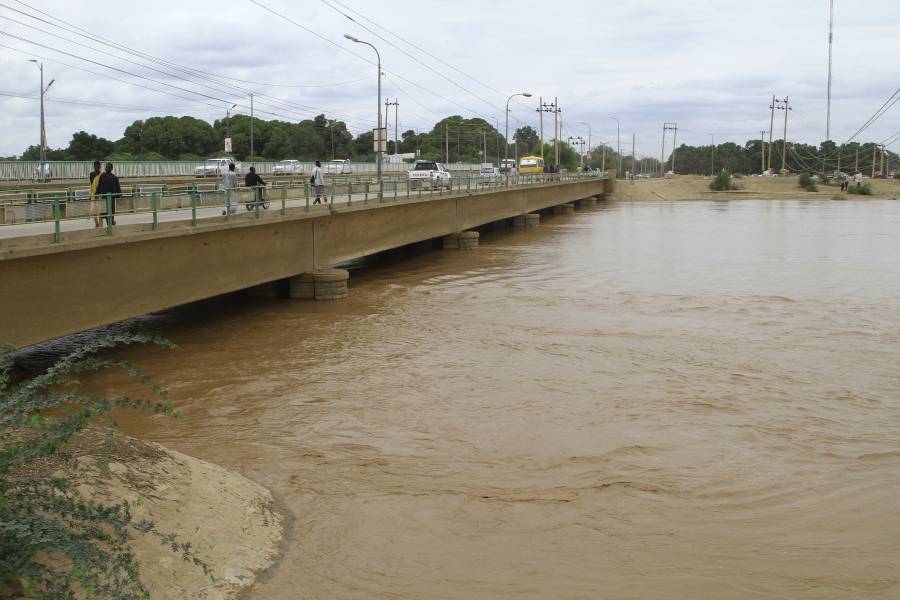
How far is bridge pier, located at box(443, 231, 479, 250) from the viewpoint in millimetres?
40750

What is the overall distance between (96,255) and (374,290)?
12.9m

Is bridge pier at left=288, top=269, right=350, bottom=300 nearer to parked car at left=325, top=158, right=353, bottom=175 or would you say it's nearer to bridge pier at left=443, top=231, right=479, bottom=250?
bridge pier at left=443, top=231, right=479, bottom=250

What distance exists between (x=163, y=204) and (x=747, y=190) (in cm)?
10639

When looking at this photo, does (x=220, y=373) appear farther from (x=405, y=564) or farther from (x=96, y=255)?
(x=405, y=564)

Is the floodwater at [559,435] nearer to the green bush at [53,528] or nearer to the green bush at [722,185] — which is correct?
the green bush at [53,528]

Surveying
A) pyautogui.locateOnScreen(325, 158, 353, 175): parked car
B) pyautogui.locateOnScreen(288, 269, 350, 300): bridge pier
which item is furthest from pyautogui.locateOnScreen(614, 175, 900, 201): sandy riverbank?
pyautogui.locateOnScreen(288, 269, 350, 300): bridge pier

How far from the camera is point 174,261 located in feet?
57.8

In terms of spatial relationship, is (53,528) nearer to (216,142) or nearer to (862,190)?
(216,142)

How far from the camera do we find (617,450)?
455 inches

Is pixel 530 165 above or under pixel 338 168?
above

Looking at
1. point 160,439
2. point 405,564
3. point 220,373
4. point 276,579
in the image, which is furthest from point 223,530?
point 220,373

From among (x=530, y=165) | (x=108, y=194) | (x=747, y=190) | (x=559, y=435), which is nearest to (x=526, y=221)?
(x=530, y=165)

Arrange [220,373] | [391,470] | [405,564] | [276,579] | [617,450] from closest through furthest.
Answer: [276,579]
[405,564]
[391,470]
[617,450]
[220,373]

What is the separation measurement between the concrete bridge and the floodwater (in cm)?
120
